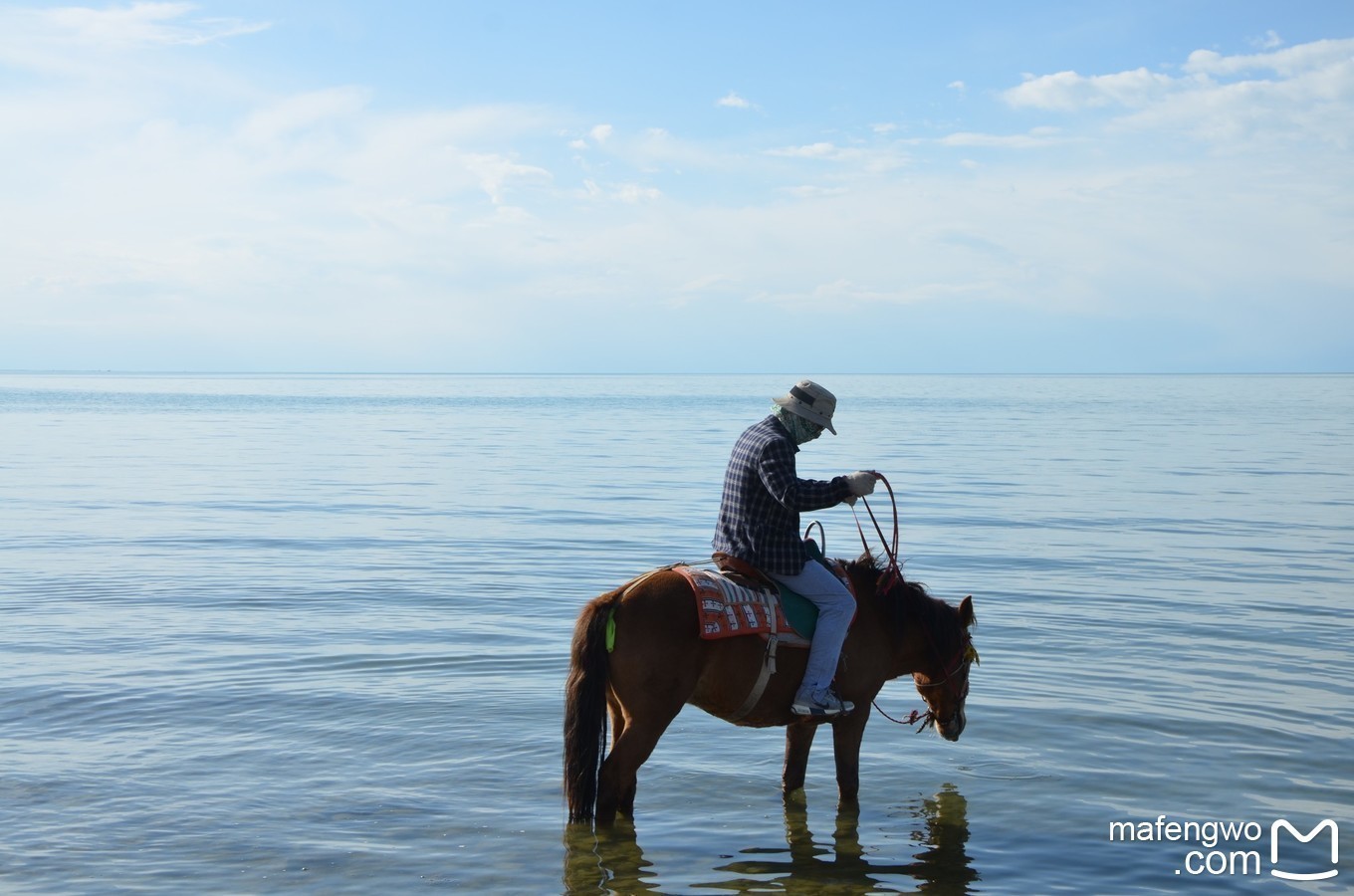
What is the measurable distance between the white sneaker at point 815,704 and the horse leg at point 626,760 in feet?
2.46

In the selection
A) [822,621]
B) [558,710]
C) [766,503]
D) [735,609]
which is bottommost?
[558,710]

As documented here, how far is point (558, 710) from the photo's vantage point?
414 inches

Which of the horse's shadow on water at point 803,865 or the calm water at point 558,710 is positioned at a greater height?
the calm water at point 558,710

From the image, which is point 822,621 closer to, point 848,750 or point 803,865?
point 848,750

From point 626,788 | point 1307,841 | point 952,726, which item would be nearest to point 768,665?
point 626,788

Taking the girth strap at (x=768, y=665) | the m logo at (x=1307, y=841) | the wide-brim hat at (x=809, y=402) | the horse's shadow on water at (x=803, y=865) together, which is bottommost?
the horse's shadow on water at (x=803, y=865)

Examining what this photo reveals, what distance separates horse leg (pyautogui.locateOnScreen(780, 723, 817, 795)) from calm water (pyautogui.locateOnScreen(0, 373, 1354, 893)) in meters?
0.17

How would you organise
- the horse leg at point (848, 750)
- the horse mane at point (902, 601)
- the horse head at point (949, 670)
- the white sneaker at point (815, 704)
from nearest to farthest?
the white sneaker at point (815, 704)
the horse leg at point (848, 750)
the horse mane at point (902, 601)
the horse head at point (949, 670)

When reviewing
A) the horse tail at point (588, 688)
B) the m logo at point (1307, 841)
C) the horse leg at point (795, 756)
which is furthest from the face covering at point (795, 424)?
the m logo at point (1307, 841)

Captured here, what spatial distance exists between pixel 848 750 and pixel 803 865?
1016 millimetres

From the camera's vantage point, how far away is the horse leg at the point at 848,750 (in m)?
7.95

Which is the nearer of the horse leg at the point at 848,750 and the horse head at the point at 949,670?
the horse leg at the point at 848,750

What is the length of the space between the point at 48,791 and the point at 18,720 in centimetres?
196

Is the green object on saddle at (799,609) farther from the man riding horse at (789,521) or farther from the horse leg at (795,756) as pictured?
the horse leg at (795,756)
